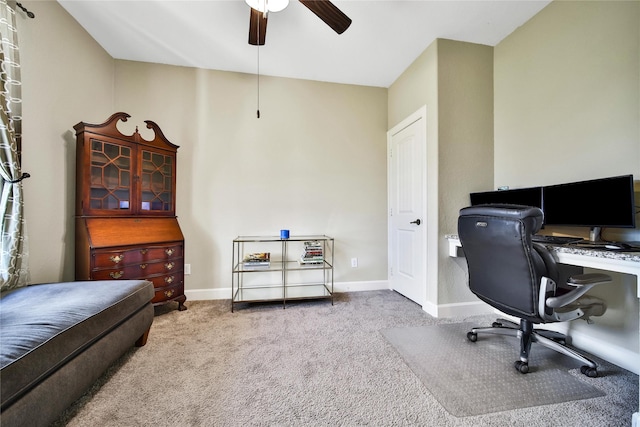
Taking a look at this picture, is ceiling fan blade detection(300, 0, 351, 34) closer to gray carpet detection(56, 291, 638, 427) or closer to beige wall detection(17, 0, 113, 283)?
beige wall detection(17, 0, 113, 283)

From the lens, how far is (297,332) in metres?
1.98

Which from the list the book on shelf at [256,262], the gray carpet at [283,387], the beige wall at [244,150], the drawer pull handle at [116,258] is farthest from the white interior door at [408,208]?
the drawer pull handle at [116,258]

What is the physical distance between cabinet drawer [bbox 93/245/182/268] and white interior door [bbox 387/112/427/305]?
2421mm

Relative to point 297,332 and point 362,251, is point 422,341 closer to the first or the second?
point 297,332

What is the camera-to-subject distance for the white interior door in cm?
250

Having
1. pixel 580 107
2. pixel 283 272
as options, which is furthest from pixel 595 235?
pixel 283 272

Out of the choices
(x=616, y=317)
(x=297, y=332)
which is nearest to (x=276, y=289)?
(x=297, y=332)

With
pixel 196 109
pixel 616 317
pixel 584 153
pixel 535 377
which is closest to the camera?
pixel 535 377

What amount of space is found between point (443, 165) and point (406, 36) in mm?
1253

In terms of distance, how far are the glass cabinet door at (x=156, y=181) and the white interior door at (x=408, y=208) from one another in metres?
2.52

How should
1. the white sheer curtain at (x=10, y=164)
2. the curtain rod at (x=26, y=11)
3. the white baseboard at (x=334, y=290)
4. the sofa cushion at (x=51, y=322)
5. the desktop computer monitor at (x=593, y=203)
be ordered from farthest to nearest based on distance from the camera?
1. the white baseboard at (x=334, y=290)
2. the curtain rod at (x=26, y=11)
3. the white sheer curtain at (x=10, y=164)
4. the desktop computer monitor at (x=593, y=203)
5. the sofa cushion at (x=51, y=322)

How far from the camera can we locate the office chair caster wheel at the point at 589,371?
55.2 inches

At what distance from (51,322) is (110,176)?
1455 millimetres

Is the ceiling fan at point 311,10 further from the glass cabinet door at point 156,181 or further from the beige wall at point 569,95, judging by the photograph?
the beige wall at point 569,95
